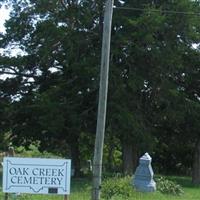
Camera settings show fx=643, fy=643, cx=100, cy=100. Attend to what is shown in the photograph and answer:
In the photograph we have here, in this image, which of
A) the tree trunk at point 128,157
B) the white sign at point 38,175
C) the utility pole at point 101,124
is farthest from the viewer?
the tree trunk at point 128,157

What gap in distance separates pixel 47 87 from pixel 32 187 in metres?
28.1

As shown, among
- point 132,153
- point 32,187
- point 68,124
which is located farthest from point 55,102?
point 32,187

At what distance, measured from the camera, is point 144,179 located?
2733cm

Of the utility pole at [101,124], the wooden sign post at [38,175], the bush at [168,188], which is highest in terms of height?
the utility pole at [101,124]

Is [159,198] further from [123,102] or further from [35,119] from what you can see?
[35,119]

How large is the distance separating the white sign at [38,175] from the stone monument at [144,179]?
43.3ft

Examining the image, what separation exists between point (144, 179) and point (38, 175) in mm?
14220

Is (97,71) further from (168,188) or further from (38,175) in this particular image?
(38,175)

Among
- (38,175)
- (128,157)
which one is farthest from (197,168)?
(38,175)

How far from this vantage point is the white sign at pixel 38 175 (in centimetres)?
1356

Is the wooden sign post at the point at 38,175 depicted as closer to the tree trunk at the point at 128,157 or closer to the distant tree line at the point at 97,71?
the distant tree line at the point at 97,71

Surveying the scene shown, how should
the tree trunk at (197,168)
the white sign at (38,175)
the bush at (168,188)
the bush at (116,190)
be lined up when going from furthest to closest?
the tree trunk at (197,168) < the bush at (168,188) < the bush at (116,190) < the white sign at (38,175)

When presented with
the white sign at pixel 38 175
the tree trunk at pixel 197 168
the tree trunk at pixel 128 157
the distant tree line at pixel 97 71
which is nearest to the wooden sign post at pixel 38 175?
the white sign at pixel 38 175

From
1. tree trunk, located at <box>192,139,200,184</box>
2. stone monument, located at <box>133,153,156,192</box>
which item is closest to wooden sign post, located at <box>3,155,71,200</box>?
stone monument, located at <box>133,153,156,192</box>
